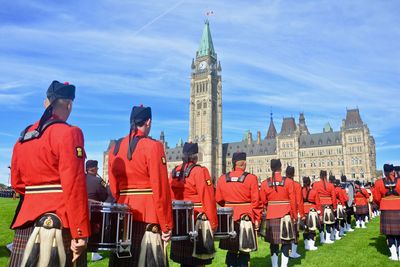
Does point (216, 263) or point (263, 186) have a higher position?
point (263, 186)

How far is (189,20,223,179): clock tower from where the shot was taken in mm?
110062

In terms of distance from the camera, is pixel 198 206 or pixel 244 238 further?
pixel 244 238

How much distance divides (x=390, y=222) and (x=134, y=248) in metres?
9.68

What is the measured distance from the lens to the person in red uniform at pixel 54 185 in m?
3.73

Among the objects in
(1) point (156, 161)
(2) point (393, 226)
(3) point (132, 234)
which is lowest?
(2) point (393, 226)

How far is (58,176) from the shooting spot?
156 inches

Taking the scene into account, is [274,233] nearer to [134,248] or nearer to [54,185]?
[134,248]

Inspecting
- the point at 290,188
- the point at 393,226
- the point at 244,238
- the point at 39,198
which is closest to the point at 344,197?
the point at 393,226

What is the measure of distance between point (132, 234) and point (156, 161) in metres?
1.08

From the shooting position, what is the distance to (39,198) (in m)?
3.95

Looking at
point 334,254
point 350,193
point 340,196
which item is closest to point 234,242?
point 334,254

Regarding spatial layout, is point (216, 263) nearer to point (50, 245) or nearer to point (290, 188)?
point (290, 188)

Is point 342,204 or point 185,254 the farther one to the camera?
point 342,204

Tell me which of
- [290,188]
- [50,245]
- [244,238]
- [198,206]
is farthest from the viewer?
[290,188]
